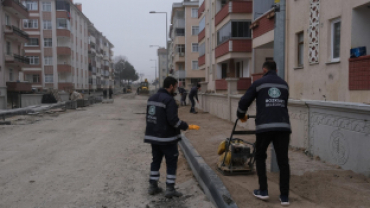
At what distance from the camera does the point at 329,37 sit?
11766 mm

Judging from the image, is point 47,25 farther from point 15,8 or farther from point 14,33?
point 14,33

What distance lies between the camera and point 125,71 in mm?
131750

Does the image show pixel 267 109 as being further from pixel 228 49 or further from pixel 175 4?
pixel 175 4

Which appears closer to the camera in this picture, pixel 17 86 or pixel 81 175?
pixel 81 175

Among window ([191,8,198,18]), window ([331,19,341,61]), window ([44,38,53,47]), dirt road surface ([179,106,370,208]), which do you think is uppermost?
window ([191,8,198,18])

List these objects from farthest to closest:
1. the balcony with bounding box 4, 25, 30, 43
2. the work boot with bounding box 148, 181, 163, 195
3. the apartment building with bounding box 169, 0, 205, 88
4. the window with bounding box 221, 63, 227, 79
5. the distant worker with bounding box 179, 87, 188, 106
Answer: the apartment building with bounding box 169, 0, 205, 88 < the balcony with bounding box 4, 25, 30, 43 < the window with bounding box 221, 63, 227, 79 < the distant worker with bounding box 179, 87, 188, 106 < the work boot with bounding box 148, 181, 163, 195

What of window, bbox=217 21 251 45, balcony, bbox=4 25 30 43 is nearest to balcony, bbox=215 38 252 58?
window, bbox=217 21 251 45

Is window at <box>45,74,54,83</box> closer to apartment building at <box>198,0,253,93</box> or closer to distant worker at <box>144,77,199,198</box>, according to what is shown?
apartment building at <box>198,0,253,93</box>

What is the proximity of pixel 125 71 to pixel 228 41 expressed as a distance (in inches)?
4260

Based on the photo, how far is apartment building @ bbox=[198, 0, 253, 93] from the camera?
26.7m

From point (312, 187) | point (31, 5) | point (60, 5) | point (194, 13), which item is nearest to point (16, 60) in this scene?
point (60, 5)

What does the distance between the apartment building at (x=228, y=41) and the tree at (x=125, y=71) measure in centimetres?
9665

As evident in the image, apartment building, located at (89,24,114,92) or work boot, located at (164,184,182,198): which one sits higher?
apartment building, located at (89,24,114,92)

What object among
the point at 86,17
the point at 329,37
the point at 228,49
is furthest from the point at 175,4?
the point at 329,37
